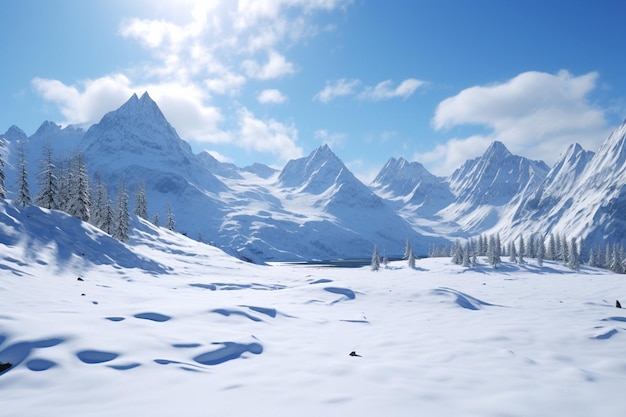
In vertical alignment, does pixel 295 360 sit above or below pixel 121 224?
below

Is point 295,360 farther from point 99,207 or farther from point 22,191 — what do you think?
point 99,207

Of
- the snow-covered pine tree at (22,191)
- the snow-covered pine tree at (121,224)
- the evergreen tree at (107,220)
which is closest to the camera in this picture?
the snow-covered pine tree at (22,191)

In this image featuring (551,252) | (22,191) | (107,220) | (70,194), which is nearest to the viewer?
(22,191)

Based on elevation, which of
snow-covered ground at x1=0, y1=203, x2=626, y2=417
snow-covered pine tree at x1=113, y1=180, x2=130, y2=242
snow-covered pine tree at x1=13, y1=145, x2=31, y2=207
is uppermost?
snow-covered pine tree at x1=13, y1=145, x2=31, y2=207

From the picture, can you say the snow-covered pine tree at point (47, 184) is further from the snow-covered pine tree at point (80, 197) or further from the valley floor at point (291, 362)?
the valley floor at point (291, 362)

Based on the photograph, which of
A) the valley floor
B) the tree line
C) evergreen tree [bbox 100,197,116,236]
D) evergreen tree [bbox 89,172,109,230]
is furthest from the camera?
evergreen tree [bbox 89,172,109,230]

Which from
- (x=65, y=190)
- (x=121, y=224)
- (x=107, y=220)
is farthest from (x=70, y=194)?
(x=121, y=224)

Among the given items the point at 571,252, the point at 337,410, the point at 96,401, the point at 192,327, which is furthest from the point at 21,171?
the point at 571,252

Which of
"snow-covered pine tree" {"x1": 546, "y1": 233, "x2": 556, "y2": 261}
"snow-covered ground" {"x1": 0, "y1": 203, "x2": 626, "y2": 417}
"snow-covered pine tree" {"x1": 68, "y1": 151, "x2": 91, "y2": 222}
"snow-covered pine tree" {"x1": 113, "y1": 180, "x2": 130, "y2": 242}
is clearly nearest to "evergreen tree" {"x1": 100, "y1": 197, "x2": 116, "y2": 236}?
"snow-covered pine tree" {"x1": 113, "y1": 180, "x2": 130, "y2": 242}

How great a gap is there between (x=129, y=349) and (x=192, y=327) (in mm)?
3497

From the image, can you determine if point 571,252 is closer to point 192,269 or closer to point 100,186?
point 192,269

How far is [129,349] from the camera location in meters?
10.1

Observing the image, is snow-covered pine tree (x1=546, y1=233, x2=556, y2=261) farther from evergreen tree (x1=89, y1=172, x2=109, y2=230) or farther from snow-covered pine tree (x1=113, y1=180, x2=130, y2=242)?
evergreen tree (x1=89, y1=172, x2=109, y2=230)

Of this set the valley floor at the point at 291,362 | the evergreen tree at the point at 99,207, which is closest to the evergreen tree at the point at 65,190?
the evergreen tree at the point at 99,207
